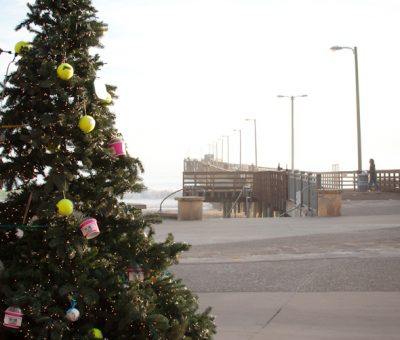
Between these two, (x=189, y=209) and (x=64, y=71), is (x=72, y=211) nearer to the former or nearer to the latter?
(x=64, y=71)

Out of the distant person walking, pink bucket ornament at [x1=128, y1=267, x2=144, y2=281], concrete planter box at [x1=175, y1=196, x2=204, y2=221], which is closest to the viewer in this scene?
pink bucket ornament at [x1=128, y1=267, x2=144, y2=281]

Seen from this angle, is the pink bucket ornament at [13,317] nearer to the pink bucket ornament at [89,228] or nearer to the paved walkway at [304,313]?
the pink bucket ornament at [89,228]

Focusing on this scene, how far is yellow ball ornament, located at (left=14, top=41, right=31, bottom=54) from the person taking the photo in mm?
3606

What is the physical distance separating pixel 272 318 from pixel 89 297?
9.44 feet

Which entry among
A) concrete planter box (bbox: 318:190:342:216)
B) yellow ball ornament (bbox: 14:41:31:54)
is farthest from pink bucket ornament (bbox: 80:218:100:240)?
concrete planter box (bbox: 318:190:342:216)

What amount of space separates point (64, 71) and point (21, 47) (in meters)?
0.45

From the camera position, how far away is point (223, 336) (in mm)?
5117

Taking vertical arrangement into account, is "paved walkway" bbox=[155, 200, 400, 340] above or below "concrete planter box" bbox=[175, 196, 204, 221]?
below

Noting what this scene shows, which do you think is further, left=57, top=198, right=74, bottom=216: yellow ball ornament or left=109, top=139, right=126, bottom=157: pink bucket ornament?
left=109, top=139, right=126, bottom=157: pink bucket ornament

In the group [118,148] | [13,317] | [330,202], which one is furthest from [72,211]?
[330,202]

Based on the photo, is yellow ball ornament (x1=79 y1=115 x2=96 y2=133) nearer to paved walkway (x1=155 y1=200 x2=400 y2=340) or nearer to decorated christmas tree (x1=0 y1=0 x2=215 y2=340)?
decorated christmas tree (x1=0 y1=0 x2=215 y2=340)

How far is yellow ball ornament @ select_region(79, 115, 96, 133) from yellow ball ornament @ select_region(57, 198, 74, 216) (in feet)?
1.43

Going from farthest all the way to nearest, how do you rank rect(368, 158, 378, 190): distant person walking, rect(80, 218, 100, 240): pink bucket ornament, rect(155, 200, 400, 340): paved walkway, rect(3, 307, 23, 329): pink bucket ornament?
rect(368, 158, 378, 190): distant person walking < rect(155, 200, 400, 340): paved walkway < rect(80, 218, 100, 240): pink bucket ornament < rect(3, 307, 23, 329): pink bucket ornament

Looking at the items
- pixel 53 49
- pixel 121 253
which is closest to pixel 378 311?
pixel 121 253
